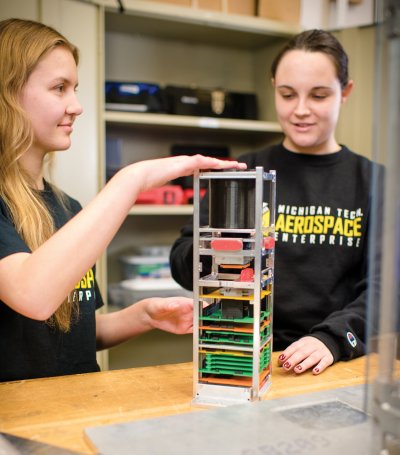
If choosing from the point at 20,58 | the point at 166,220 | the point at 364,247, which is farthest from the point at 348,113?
the point at 20,58

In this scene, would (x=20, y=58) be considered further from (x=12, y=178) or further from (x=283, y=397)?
(x=283, y=397)

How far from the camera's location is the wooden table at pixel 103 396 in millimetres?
718

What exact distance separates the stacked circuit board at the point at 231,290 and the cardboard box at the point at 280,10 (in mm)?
1807

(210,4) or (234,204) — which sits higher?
(210,4)

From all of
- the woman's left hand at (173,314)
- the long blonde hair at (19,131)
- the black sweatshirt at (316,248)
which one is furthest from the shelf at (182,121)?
the woman's left hand at (173,314)

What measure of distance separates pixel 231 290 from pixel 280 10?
76.7 inches

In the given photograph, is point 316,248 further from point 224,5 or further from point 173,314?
point 224,5

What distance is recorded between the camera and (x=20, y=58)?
1.11 m

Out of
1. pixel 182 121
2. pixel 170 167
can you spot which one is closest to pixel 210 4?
pixel 182 121

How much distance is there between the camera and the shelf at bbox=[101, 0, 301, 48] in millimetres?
2164

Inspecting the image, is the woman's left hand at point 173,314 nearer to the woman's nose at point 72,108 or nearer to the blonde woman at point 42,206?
the blonde woman at point 42,206

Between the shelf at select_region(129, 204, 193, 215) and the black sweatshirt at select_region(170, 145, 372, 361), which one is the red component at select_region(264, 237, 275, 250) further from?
the shelf at select_region(129, 204, 193, 215)

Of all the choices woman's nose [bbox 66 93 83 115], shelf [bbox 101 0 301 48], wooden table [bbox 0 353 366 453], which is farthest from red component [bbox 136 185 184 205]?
wooden table [bbox 0 353 366 453]

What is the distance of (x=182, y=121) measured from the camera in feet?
7.50
